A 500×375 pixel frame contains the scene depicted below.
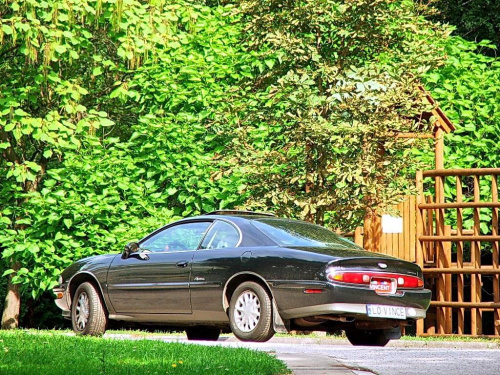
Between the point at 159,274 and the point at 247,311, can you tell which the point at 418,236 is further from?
the point at 247,311

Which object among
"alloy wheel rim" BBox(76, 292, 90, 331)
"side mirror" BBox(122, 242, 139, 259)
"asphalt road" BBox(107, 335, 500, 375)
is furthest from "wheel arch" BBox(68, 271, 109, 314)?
"asphalt road" BBox(107, 335, 500, 375)

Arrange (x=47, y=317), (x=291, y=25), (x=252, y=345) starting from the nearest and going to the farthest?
1. (x=252, y=345)
2. (x=291, y=25)
3. (x=47, y=317)

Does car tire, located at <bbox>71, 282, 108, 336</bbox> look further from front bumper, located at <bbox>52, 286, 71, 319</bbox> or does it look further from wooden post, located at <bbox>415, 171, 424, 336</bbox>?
wooden post, located at <bbox>415, 171, 424, 336</bbox>

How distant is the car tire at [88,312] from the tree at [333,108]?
166 inches

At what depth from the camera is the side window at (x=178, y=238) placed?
1206 centimetres

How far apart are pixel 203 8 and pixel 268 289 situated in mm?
10899

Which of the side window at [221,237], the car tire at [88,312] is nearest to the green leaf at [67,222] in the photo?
the car tire at [88,312]

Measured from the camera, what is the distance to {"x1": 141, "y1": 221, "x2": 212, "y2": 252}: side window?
39.6 feet

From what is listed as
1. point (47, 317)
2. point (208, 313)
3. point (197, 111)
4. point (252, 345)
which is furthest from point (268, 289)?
point (47, 317)

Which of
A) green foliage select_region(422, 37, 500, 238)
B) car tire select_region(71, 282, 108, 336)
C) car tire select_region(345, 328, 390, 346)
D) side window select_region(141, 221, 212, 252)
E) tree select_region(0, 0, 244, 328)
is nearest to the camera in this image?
side window select_region(141, 221, 212, 252)

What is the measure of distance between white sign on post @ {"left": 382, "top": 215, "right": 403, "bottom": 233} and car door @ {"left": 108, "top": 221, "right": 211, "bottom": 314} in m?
6.28

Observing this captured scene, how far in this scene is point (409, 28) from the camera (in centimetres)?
1694

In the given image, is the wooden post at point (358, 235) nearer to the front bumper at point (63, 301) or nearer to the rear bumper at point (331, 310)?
the front bumper at point (63, 301)

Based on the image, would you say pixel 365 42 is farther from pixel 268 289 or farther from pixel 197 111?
pixel 268 289
